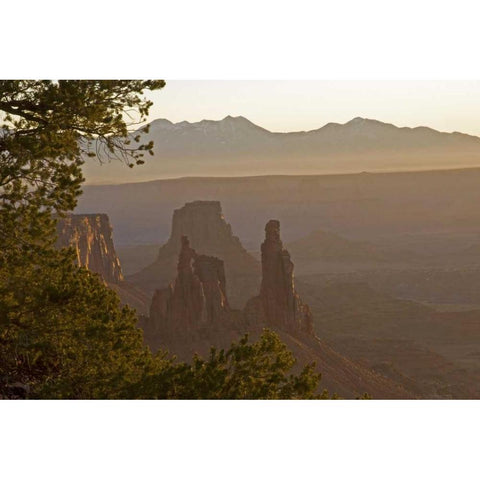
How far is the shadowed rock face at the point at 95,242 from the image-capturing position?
92.6 m

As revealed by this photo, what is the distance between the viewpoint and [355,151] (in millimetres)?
170500

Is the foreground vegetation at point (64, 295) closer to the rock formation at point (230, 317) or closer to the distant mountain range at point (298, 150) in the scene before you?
the rock formation at point (230, 317)

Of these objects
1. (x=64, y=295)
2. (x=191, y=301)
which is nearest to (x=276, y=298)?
(x=191, y=301)

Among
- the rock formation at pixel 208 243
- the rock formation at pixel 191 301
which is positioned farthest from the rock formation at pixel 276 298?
the rock formation at pixel 208 243

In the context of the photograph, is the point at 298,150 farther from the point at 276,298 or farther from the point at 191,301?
the point at 191,301

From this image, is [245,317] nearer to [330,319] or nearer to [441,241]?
[330,319]

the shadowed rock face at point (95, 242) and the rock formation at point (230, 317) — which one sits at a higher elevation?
the shadowed rock face at point (95, 242)

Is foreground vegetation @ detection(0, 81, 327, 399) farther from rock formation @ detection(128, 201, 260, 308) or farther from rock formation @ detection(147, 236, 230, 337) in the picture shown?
rock formation @ detection(128, 201, 260, 308)

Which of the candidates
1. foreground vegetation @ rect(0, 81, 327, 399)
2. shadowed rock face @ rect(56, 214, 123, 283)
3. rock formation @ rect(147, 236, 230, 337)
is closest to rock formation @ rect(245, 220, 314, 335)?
rock formation @ rect(147, 236, 230, 337)

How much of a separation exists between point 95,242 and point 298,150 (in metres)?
69.8

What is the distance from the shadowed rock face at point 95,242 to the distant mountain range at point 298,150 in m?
7.43

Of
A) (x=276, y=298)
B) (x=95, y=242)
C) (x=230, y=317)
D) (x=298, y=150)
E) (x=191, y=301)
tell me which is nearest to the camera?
(x=230, y=317)

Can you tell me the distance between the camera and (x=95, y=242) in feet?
320

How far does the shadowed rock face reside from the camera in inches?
3647
